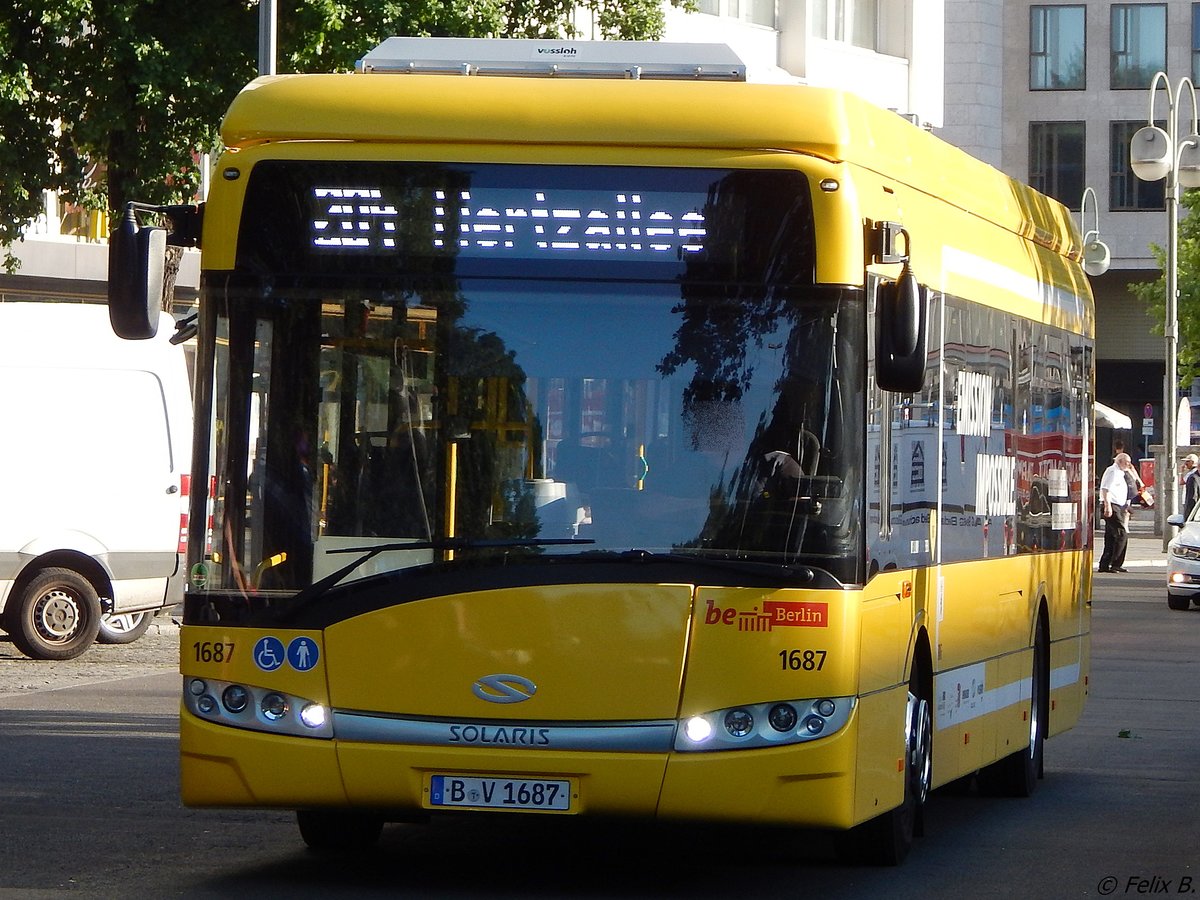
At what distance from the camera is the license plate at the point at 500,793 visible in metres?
8.05

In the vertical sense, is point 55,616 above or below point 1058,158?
below

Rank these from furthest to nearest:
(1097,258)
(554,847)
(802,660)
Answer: (1097,258) → (554,847) → (802,660)

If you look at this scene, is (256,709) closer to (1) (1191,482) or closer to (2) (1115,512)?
(2) (1115,512)

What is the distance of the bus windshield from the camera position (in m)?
8.12

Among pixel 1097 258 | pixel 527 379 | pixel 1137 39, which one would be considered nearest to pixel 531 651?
pixel 527 379

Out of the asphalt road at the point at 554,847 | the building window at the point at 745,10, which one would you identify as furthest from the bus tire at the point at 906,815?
the building window at the point at 745,10

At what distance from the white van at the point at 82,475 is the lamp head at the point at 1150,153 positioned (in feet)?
66.4

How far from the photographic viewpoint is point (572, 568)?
26.5 ft

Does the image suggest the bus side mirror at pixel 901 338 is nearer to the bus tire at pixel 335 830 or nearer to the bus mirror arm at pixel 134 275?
the bus mirror arm at pixel 134 275

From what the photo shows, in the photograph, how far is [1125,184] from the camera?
242 ft

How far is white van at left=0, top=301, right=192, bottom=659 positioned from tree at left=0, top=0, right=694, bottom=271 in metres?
3.20

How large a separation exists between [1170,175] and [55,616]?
29.4 metres

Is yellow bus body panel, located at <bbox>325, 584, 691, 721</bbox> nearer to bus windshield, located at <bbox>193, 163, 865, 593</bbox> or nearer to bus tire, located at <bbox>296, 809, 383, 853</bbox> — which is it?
bus windshield, located at <bbox>193, 163, 865, 593</bbox>

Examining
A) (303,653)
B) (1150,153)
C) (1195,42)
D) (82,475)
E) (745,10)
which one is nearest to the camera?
(303,653)
